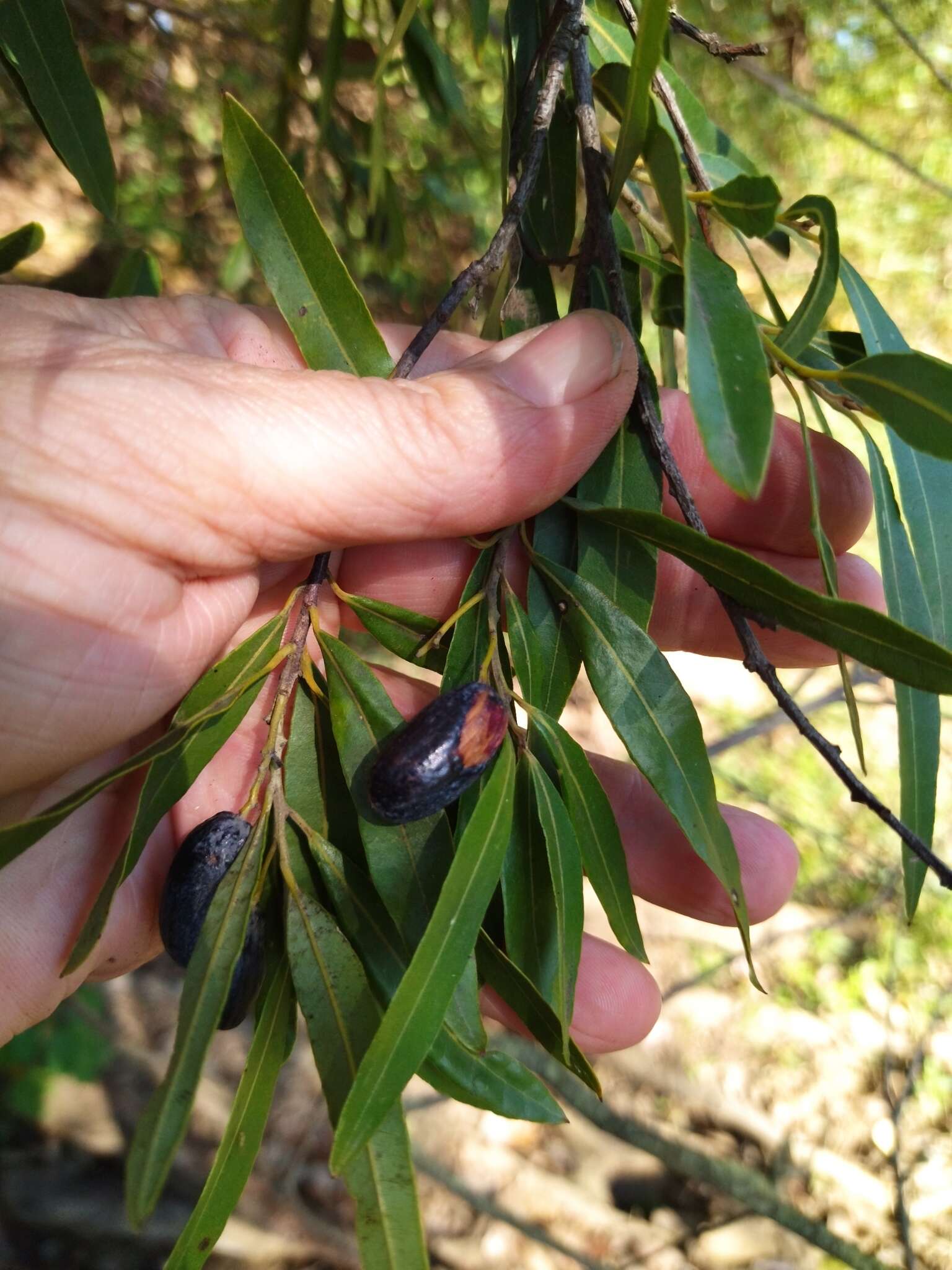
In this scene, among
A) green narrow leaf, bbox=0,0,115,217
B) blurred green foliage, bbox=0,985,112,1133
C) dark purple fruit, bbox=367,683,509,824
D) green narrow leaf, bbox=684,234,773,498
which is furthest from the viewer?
blurred green foliage, bbox=0,985,112,1133

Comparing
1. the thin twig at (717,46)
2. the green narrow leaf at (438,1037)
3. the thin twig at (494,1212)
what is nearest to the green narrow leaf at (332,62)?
the thin twig at (717,46)

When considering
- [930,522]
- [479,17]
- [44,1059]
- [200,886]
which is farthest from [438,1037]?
[44,1059]

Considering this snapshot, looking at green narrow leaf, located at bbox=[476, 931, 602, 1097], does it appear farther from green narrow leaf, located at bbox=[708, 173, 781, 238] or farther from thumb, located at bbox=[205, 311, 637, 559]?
green narrow leaf, located at bbox=[708, 173, 781, 238]

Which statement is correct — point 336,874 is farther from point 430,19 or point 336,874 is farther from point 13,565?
point 430,19

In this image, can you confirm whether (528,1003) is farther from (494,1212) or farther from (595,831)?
(494,1212)

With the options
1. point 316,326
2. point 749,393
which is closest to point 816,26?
point 316,326

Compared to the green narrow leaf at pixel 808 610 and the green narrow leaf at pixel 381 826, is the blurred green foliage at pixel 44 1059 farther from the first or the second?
the green narrow leaf at pixel 808 610

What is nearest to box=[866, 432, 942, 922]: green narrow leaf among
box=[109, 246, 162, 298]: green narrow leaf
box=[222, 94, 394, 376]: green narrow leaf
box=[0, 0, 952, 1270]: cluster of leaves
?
box=[0, 0, 952, 1270]: cluster of leaves
